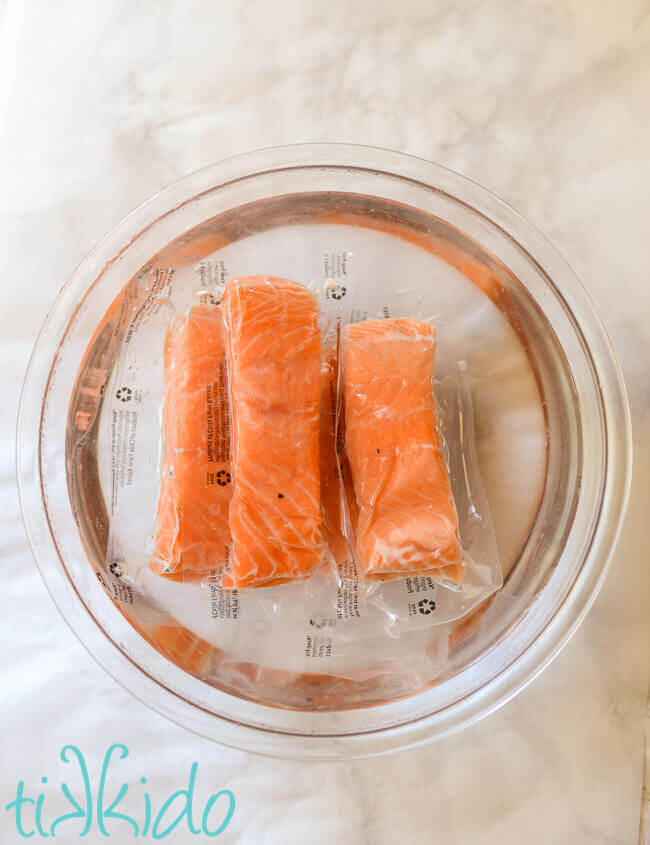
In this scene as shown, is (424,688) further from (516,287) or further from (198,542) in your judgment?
(516,287)

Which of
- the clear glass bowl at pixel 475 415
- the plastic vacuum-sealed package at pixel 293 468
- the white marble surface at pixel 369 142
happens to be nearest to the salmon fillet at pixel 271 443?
the plastic vacuum-sealed package at pixel 293 468

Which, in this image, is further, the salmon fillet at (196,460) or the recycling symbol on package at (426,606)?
the recycling symbol on package at (426,606)

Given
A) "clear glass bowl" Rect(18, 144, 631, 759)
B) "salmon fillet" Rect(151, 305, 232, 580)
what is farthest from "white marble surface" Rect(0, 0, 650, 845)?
"salmon fillet" Rect(151, 305, 232, 580)

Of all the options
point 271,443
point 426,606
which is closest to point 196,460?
point 271,443

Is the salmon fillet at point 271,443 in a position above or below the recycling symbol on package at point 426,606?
above

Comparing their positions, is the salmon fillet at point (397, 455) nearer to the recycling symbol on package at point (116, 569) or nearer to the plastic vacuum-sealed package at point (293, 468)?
the plastic vacuum-sealed package at point (293, 468)

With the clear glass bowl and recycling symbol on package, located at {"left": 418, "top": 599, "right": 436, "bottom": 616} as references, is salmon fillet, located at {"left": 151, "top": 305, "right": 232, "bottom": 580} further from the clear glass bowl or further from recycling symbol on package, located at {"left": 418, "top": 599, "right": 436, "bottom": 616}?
recycling symbol on package, located at {"left": 418, "top": 599, "right": 436, "bottom": 616}

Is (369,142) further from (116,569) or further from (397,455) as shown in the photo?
(116,569)

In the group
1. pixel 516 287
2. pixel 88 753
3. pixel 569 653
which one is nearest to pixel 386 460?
pixel 516 287
